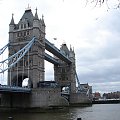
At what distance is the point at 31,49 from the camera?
48406 millimetres

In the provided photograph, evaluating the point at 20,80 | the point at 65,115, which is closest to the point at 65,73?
the point at 20,80

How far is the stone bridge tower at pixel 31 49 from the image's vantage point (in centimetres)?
4753

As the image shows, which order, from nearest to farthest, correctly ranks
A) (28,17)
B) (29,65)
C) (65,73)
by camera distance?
1. (29,65)
2. (28,17)
3. (65,73)

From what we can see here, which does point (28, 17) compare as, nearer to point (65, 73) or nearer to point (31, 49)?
point (31, 49)

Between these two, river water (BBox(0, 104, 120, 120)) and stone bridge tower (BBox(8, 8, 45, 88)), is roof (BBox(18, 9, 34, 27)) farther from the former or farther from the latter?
river water (BBox(0, 104, 120, 120))

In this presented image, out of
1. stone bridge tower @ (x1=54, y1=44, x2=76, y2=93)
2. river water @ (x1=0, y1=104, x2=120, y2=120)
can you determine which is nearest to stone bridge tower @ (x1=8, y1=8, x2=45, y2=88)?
river water @ (x1=0, y1=104, x2=120, y2=120)

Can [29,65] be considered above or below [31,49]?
below

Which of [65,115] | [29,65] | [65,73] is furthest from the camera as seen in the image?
[65,73]

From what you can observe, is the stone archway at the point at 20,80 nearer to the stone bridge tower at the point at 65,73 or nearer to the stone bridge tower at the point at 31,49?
the stone bridge tower at the point at 31,49

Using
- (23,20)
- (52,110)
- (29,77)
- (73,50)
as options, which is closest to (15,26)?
(23,20)

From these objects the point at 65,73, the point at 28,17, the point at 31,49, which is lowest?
the point at 65,73

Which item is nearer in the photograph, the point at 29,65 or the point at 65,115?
the point at 65,115

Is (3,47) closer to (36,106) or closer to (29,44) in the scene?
(29,44)

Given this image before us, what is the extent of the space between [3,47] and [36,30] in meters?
6.76
